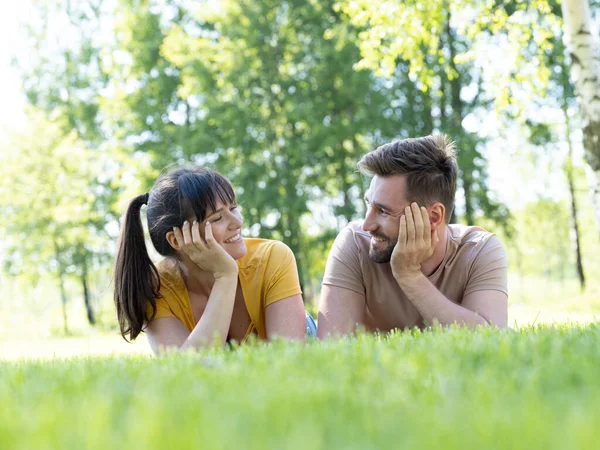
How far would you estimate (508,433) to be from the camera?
4.60 ft

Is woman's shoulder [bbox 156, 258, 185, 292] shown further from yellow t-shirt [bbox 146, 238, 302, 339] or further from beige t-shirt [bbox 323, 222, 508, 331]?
beige t-shirt [bbox 323, 222, 508, 331]

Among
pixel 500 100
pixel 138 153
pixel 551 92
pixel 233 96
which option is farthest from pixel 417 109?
pixel 500 100

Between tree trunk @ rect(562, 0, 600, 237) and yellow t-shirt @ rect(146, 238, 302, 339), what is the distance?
8266 millimetres

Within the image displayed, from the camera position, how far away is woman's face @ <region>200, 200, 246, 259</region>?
5305 millimetres

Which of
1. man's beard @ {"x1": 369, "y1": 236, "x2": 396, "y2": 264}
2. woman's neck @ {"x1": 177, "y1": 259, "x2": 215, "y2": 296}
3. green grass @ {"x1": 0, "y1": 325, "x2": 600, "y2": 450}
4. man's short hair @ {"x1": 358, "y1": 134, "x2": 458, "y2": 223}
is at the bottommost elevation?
green grass @ {"x1": 0, "y1": 325, "x2": 600, "y2": 450}

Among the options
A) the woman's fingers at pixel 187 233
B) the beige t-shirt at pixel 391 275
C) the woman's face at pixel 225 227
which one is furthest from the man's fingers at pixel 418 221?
A: the woman's fingers at pixel 187 233

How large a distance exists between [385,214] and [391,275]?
524 mm

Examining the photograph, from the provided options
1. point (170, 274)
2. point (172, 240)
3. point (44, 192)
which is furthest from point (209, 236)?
point (44, 192)

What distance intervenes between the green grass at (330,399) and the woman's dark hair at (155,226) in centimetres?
247

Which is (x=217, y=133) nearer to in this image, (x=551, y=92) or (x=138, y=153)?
(x=138, y=153)

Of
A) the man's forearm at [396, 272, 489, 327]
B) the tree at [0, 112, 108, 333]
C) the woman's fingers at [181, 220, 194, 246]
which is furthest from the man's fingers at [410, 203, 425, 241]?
the tree at [0, 112, 108, 333]

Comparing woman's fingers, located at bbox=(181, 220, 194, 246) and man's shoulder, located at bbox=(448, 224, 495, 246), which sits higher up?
woman's fingers, located at bbox=(181, 220, 194, 246)

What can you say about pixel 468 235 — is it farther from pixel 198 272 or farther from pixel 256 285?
pixel 198 272

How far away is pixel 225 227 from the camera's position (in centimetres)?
531
